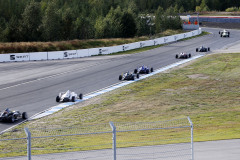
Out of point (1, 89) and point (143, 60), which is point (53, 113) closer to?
point (1, 89)

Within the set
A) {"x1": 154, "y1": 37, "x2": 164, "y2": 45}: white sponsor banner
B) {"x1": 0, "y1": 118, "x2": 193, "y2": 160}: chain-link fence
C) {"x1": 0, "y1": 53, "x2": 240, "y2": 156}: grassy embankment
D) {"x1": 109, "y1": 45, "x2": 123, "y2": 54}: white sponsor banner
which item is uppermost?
{"x1": 154, "y1": 37, "x2": 164, "y2": 45}: white sponsor banner

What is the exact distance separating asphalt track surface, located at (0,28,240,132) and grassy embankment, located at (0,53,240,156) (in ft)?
8.79

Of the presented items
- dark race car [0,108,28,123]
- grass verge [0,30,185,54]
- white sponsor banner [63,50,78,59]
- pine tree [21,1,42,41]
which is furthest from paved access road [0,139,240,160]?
pine tree [21,1,42,41]

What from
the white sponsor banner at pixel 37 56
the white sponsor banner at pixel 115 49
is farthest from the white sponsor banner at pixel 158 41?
the white sponsor banner at pixel 37 56

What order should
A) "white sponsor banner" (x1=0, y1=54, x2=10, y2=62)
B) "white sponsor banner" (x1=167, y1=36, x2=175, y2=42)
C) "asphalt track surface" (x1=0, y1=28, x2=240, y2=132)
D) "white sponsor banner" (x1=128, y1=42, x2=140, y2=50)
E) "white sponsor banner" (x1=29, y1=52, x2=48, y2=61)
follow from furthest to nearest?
"white sponsor banner" (x1=167, y1=36, x2=175, y2=42) → "white sponsor banner" (x1=128, y1=42, x2=140, y2=50) → "white sponsor banner" (x1=29, y1=52, x2=48, y2=61) → "white sponsor banner" (x1=0, y1=54, x2=10, y2=62) → "asphalt track surface" (x1=0, y1=28, x2=240, y2=132)

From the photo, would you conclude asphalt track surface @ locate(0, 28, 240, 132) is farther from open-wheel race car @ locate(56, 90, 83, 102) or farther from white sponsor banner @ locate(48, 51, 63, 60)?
white sponsor banner @ locate(48, 51, 63, 60)

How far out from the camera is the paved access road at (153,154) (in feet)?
45.1

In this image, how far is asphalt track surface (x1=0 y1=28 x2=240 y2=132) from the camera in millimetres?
28719

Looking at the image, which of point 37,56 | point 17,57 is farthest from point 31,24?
point 17,57

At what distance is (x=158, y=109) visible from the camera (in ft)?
83.7

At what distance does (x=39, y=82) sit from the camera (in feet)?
120

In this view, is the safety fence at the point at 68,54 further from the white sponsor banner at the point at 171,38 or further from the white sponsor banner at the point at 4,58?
the white sponsor banner at the point at 171,38

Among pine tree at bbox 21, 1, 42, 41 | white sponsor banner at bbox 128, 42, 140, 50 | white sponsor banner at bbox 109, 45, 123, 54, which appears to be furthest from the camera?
pine tree at bbox 21, 1, 42, 41

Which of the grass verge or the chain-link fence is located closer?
the chain-link fence
